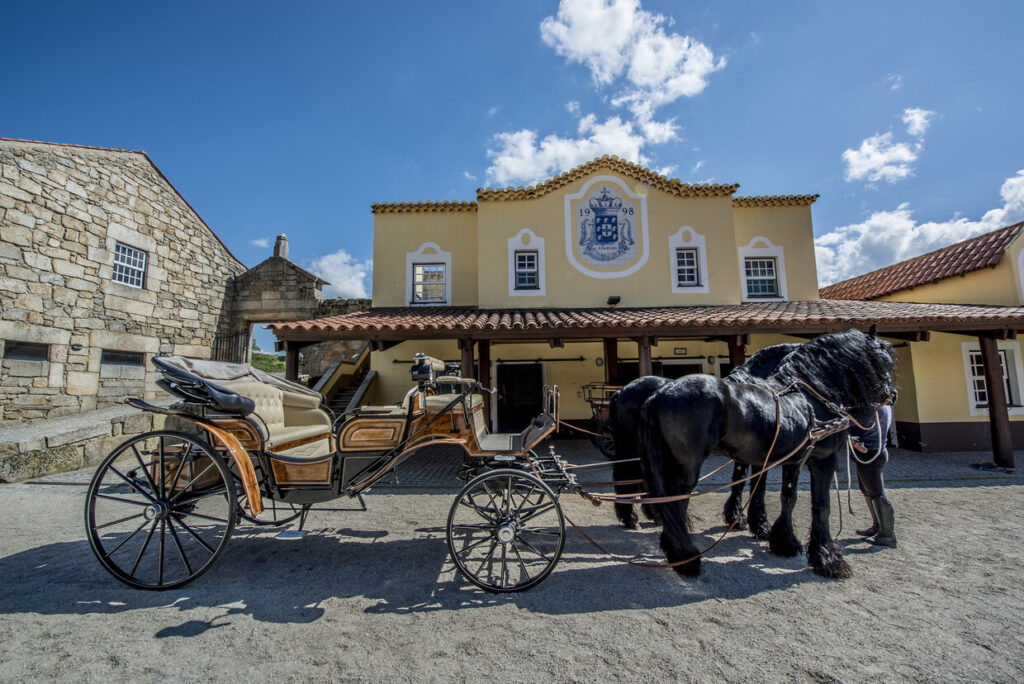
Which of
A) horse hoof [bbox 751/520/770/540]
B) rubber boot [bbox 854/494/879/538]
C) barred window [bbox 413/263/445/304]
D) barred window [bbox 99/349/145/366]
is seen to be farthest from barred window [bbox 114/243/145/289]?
rubber boot [bbox 854/494/879/538]

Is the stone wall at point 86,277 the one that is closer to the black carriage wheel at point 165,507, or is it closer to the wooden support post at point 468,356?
the black carriage wheel at point 165,507

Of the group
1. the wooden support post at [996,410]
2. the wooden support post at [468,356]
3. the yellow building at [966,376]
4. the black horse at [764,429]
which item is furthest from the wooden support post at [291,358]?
the wooden support post at [996,410]

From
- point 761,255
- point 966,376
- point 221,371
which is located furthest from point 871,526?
point 761,255

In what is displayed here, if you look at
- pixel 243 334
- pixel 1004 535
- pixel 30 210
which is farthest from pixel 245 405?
pixel 243 334

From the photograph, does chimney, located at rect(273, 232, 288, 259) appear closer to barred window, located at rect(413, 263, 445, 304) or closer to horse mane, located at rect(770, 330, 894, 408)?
barred window, located at rect(413, 263, 445, 304)

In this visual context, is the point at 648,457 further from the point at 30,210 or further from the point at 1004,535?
the point at 30,210

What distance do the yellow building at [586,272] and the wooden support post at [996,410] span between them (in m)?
0.93

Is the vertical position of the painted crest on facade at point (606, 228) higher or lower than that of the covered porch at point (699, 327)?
higher

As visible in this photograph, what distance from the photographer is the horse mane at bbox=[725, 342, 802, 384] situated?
3857 millimetres

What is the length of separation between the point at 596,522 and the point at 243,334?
41.9 feet

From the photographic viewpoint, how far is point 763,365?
4.04m

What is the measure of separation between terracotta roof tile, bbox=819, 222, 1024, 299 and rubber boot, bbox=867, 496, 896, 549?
9322mm

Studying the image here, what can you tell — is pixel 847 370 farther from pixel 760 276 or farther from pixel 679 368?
pixel 760 276

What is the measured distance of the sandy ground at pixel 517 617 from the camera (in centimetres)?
222
